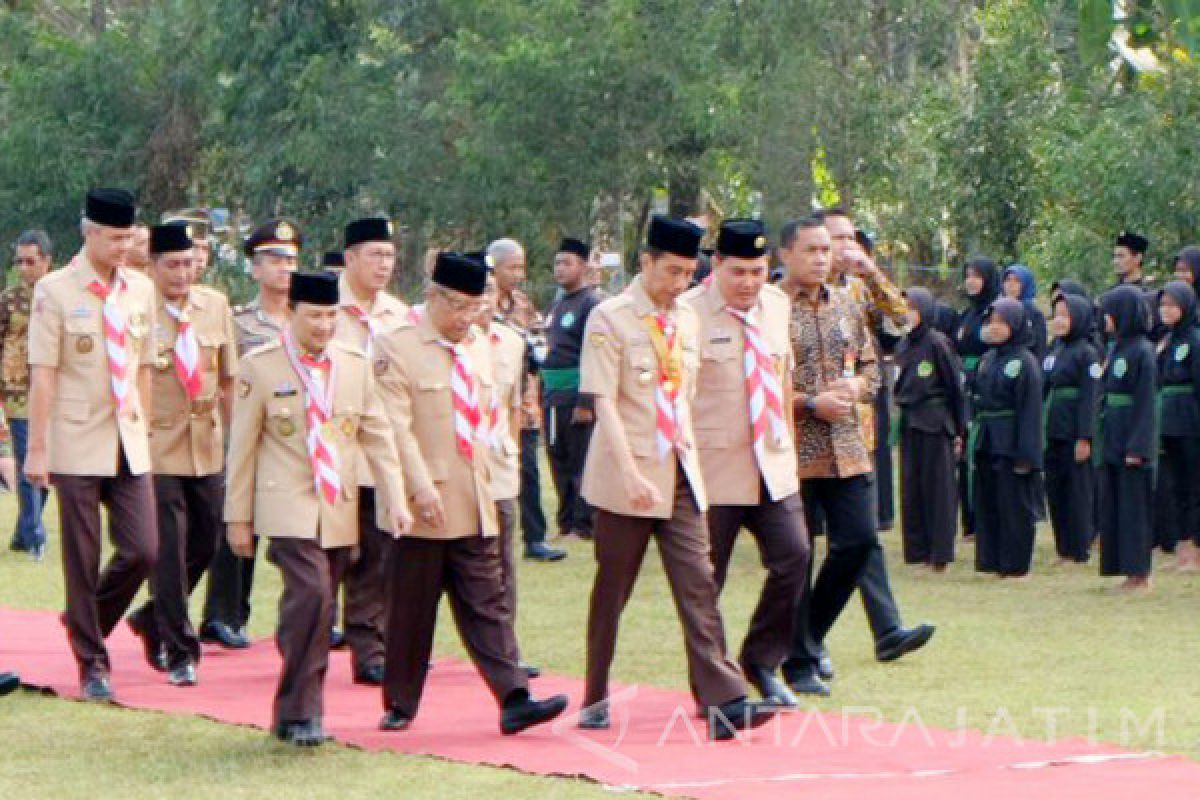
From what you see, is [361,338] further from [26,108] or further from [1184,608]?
[26,108]

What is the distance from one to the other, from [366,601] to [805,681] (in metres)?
2.07

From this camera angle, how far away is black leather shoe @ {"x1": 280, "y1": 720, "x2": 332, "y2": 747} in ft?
32.3

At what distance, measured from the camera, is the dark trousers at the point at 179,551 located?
38.5 ft

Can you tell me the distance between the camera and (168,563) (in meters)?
11.7

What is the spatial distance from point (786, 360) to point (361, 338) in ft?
7.21

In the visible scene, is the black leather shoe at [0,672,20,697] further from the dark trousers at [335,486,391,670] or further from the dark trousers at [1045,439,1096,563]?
the dark trousers at [1045,439,1096,563]

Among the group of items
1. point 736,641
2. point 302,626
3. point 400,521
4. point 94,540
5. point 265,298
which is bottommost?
point 736,641

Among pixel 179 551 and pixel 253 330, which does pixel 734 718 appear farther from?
pixel 253 330

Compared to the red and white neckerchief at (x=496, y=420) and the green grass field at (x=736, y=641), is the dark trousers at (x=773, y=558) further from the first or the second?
the red and white neckerchief at (x=496, y=420)

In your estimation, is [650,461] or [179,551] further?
[179,551]

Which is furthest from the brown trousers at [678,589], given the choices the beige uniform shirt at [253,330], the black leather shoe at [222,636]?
the black leather shoe at [222,636]

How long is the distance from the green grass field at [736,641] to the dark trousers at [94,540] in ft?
1.01

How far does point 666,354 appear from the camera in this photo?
10.2 metres

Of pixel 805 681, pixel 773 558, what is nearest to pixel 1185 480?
pixel 805 681
